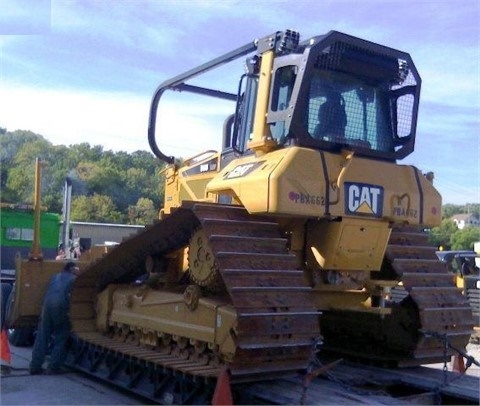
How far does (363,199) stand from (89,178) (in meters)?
45.0

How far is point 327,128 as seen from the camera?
7.14 m

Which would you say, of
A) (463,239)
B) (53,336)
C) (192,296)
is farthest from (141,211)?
(192,296)

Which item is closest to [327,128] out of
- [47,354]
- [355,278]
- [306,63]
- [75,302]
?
[306,63]

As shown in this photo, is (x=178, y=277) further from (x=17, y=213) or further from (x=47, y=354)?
(x=17, y=213)

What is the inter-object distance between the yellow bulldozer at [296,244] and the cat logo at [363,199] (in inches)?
0.6

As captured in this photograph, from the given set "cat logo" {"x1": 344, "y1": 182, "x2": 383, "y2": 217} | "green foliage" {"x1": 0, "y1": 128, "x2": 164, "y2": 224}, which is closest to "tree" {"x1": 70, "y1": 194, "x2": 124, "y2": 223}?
"green foliage" {"x1": 0, "y1": 128, "x2": 164, "y2": 224}

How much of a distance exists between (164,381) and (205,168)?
2673 mm

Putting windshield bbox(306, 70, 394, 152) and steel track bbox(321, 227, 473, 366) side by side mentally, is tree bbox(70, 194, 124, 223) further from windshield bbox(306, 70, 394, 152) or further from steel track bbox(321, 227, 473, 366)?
windshield bbox(306, 70, 394, 152)

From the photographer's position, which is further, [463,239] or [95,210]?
[95,210]

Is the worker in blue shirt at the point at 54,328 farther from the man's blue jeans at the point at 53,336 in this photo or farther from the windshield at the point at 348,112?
the windshield at the point at 348,112

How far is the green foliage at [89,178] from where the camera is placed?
40.8m

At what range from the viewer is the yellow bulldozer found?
6.16 metres

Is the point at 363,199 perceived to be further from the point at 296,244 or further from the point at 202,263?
the point at 202,263

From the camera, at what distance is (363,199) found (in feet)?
22.8
